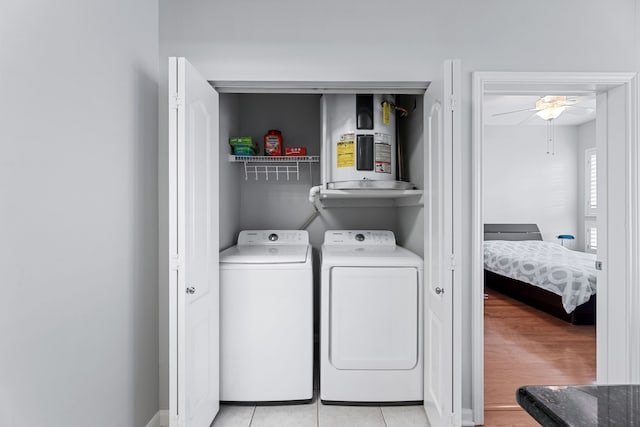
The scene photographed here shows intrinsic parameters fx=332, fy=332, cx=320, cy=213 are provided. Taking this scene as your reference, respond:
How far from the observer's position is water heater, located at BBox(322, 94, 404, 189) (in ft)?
7.56

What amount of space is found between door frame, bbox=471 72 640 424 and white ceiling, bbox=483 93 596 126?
2.82 m

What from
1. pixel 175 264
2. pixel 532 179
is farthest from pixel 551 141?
pixel 175 264

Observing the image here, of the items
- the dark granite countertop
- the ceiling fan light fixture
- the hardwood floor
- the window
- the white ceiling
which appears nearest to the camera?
the dark granite countertop

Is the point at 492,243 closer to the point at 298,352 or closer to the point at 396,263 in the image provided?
the point at 396,263

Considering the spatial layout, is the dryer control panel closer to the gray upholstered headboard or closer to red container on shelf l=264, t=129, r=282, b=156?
red container on shelf l=264, t=129, r=282, b=156

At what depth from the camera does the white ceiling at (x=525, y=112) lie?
4770 millimetres

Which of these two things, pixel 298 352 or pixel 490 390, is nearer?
pixel 298 352

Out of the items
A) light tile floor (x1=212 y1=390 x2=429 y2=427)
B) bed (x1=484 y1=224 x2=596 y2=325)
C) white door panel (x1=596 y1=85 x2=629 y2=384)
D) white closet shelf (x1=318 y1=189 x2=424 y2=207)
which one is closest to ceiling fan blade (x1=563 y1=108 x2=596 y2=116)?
bed (x1=484 y1=224 x2=596 y2=325)

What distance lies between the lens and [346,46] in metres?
1.87

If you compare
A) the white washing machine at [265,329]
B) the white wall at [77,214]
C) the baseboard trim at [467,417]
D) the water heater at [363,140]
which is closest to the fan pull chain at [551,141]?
the water heater at [363,140]

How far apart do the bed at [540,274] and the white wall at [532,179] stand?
384 mm

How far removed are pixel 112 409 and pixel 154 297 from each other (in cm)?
55

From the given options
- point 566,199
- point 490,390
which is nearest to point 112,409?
point 490,390

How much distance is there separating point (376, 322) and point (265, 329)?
69cm
